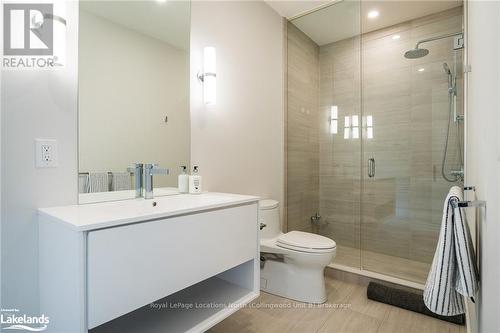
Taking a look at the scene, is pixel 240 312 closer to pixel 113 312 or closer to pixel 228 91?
pixel 113 312

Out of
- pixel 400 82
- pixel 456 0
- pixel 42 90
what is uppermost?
pixel 456 0

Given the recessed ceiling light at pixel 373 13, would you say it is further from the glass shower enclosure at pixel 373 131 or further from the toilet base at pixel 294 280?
the toilet base at pixel 294 280

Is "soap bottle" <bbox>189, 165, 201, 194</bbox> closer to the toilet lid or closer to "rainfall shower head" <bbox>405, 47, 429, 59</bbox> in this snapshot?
the toilet lid

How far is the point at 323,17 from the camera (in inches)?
102

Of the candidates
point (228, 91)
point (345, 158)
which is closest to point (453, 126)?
point (345, 158)

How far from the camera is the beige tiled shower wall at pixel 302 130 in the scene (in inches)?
108

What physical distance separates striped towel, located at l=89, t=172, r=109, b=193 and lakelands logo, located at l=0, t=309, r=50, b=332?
1.80 feet

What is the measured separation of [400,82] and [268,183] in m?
1.63

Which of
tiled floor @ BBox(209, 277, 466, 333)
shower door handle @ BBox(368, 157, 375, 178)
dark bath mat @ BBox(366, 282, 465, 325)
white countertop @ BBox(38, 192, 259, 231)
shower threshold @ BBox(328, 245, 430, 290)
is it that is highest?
shower door handle @ BBox(368, 157, 375, 178)

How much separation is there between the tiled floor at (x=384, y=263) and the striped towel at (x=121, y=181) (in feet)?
6.46

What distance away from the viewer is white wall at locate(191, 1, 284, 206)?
6.04 feet

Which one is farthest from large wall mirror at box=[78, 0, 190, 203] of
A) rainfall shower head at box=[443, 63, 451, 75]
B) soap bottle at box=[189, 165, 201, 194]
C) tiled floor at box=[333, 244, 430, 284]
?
rainfall shower head at box=[443, 63, 451, 75]

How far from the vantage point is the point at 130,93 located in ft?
4.94

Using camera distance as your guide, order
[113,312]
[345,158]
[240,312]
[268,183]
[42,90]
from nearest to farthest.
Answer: [113,312]
[42,90]
[240,312]
[268,183]
[345,158]
